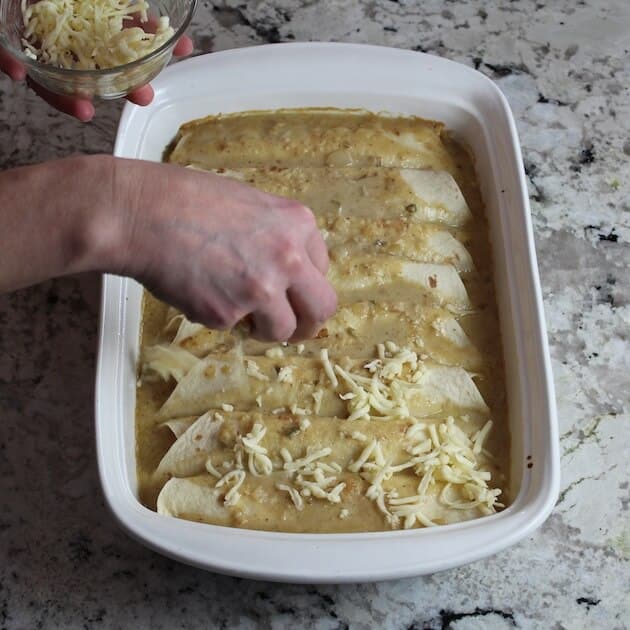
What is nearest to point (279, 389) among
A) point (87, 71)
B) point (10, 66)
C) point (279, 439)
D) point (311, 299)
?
point (279, 439)

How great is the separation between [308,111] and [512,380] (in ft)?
2.80

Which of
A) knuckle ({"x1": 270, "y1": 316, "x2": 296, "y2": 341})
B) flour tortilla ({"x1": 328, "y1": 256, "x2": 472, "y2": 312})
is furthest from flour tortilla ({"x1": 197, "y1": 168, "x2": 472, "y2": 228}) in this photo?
knuckle ({"x1": 270, "y1": 316, "x2": 296, "y2": 341})

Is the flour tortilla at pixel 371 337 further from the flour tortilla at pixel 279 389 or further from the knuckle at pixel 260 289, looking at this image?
the knuckle at pixel 260 289

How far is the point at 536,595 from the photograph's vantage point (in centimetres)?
171

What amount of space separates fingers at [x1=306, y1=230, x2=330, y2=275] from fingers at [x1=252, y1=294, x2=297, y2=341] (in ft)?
0.27

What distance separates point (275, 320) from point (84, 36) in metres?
0.74

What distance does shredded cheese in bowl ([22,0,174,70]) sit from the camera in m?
1.59

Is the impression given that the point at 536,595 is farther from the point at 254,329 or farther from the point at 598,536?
the point at 254,329

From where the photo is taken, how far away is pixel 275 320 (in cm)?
127

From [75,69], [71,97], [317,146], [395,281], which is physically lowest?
[395,281]

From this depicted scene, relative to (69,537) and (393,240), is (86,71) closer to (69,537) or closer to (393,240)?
(393,240)

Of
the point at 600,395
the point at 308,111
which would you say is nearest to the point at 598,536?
the point at 600,395

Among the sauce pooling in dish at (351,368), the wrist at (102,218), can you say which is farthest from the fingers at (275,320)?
the sauce pooling in dish at (351,368)

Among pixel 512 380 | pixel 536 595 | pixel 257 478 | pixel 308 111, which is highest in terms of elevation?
pixel 308 111
